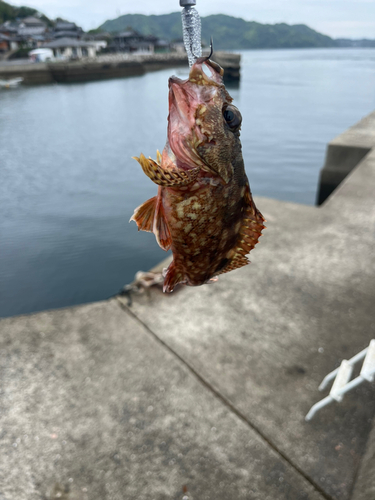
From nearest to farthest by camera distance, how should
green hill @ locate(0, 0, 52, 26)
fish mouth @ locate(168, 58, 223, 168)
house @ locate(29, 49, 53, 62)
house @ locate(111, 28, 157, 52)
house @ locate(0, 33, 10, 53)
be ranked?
fish mouth @ locate(168, 58, 223, 168)
house @ locate(29, 49, 53, 62)
house @ locate(0, 33, 10, 53)
house @ locate(111, 28, 157, 52)
green hill @ locate(0, 0, 52, 26)

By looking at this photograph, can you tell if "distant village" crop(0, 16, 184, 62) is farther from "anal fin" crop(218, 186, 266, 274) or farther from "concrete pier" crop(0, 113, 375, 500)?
"anal fin" crop(218, 186, 266, 274)

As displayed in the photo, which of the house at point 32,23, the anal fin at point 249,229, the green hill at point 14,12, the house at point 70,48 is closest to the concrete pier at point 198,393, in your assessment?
the anal fin at point 249,229

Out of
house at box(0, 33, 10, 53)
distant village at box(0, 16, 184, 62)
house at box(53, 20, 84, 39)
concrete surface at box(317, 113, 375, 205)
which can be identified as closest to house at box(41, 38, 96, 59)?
distant village at box(0, 16, 184, 62)

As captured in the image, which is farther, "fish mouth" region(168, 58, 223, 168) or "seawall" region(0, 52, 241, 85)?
"seawall" region(0, 52, 241, 85)

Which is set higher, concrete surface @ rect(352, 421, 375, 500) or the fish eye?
the fish eye

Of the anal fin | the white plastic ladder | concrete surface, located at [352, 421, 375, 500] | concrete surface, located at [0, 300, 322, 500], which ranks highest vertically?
the anal fin

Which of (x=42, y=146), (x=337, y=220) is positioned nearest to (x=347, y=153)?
(x=337, y=220)
